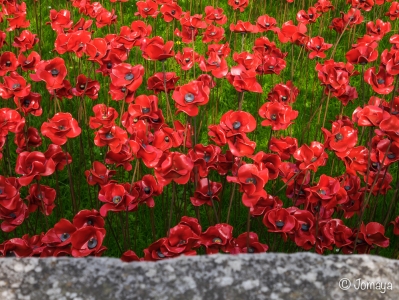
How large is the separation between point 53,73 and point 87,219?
2.47 feet

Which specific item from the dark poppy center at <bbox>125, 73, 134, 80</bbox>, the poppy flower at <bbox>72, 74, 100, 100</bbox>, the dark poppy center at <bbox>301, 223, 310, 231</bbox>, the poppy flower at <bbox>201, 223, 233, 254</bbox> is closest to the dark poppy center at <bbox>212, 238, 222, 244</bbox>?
the poppy flower at <bbox>201, 223, 233, 254</bbox>

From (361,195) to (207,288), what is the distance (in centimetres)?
128

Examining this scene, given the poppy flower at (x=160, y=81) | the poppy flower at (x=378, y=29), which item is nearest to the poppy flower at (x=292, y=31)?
the poppy flower at (x=378, y=29)

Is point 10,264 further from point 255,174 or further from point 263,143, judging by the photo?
point 263,143

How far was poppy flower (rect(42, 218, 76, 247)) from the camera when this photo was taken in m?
1.85

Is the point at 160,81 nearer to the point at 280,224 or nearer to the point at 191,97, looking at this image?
the point at 191,97

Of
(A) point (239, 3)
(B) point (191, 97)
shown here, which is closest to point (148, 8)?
(A) point (239, 3)

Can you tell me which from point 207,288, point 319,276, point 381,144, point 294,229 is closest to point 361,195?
point 381,144

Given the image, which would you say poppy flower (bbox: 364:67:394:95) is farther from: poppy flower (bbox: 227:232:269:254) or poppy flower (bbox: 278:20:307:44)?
poppy flower (bbox: 227:232:269:254)

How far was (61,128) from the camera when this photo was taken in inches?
80.8

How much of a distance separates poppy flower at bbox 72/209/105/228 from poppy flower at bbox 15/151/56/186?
0.68ft

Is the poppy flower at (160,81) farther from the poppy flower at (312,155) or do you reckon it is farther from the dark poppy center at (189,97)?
the poppy flower at (312,155)

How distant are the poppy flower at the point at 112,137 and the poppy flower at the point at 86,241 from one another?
0.43 m

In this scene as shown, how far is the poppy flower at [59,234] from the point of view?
1.85 m
